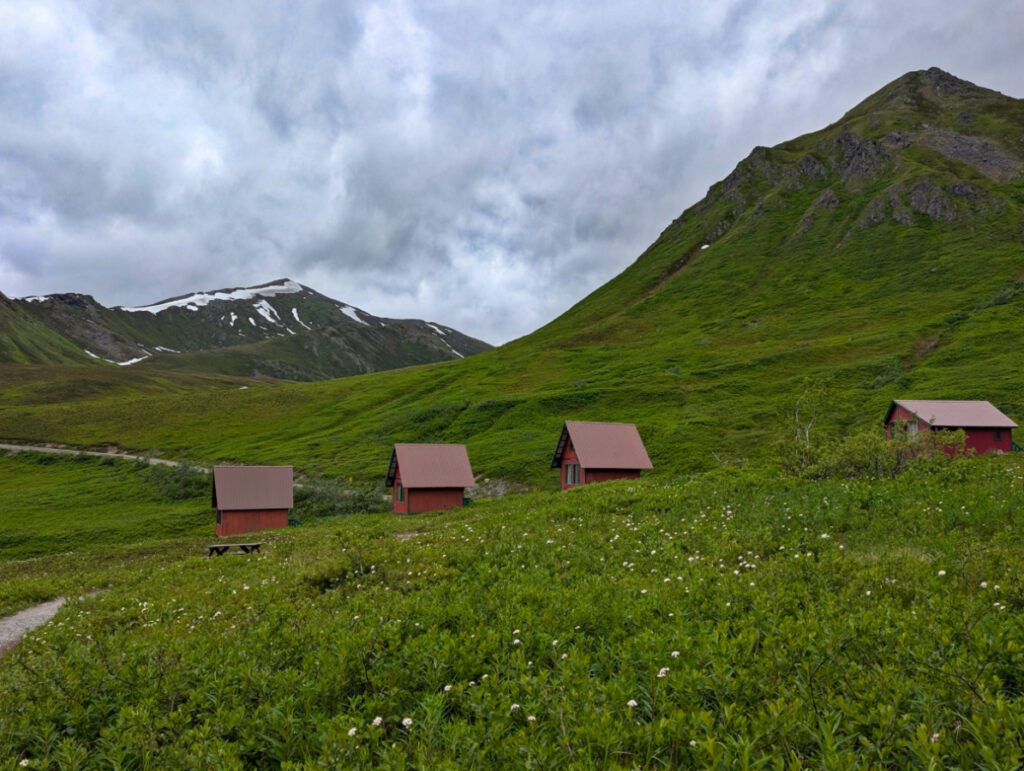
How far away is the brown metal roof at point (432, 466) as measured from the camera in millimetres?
52656

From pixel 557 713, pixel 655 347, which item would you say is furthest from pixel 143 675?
pixel 655 347

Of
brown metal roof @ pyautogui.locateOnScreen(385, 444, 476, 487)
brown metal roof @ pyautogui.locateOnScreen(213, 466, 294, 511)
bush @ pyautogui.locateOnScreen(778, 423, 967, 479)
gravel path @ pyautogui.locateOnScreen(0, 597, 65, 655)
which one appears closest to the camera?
gravel path @ pyautogui.locateOnScreen(0, 597, 65, 655)

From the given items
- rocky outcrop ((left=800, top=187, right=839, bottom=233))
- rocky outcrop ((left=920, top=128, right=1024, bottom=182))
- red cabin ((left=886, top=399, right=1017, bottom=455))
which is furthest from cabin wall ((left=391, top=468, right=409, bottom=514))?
rocky outcrop ((left=920, top=128, right=1024, bottom=182))

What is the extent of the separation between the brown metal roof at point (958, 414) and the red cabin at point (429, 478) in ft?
141

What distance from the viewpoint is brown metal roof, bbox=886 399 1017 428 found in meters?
53.7

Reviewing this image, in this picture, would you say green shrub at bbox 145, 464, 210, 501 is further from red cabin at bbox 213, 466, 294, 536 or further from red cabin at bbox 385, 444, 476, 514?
red cabin at bbox 385, 444, 476, 514

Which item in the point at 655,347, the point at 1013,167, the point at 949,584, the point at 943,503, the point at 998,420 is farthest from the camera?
the point at 1013,167

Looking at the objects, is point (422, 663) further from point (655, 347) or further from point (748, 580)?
point (655, 347)

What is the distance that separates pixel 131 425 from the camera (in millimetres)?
117812

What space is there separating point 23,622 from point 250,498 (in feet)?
125

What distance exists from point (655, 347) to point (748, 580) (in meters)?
117

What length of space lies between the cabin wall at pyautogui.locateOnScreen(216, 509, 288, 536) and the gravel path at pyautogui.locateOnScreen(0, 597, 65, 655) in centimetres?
3409

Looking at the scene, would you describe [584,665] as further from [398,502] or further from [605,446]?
[398,502]

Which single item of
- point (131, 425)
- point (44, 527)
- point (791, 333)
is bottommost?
point (44, 527)
